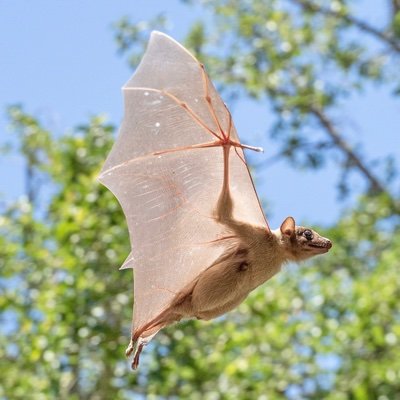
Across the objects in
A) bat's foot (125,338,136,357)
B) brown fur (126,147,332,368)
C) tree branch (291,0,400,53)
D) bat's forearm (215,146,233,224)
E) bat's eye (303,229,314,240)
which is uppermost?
bat's forearm (215,146,233,224)

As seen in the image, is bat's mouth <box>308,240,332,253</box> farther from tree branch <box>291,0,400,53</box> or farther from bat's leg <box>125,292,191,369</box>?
tree branch <box>291,0,400,53</box>

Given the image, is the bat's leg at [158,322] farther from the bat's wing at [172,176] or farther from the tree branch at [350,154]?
the tree branch at [350,154]

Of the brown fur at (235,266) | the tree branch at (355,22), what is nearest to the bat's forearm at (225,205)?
the brown fur at (235,266)

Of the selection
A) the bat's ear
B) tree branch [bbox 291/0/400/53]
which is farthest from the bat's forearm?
tree branch [bbox 291/0/400/53]

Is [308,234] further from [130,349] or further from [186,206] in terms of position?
[130,349]

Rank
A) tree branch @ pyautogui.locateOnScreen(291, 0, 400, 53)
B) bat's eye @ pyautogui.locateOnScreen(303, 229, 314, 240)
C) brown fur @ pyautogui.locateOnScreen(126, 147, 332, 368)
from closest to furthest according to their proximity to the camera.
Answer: brown fur @ pyautogui.locateOnScreen(126, 147, 332, 368)
bat's eye @ pyautogui.locateOnScreen(303, 229, 314, 240)
tree branch @ pyautogui.locateOnScreen(291, 0, 400, 53)

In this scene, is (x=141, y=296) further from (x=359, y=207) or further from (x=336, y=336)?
(x=359, y=207)

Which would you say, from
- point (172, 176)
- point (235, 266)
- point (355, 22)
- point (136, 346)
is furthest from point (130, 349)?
point (355, 22)

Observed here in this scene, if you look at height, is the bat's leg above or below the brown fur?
below
